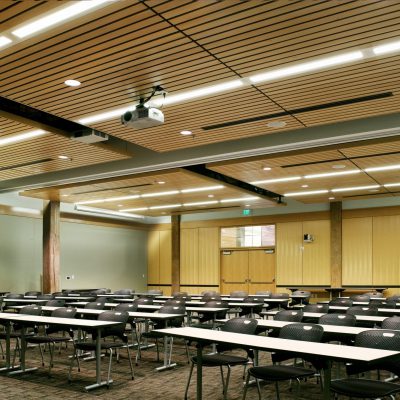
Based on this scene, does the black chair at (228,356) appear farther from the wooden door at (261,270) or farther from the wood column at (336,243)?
the wooden door at (261,270)

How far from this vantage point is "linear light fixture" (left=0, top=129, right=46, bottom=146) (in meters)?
8.95

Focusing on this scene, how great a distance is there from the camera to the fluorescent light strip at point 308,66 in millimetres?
5848

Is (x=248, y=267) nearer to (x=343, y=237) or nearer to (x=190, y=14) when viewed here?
(x=343, y=237)

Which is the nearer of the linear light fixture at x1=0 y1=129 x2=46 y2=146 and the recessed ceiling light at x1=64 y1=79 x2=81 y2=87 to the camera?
the recessed ceiling light at x1=64 y1=79 x2=81 y2=87

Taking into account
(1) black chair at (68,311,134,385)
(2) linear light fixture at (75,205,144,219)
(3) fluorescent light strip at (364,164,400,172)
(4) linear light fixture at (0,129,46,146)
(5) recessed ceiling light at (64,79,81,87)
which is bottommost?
(1) black chair at (68,311,134,385)

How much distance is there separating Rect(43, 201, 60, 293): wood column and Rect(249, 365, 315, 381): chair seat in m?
11.7

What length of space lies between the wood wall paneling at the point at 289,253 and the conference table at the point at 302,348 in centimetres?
1266

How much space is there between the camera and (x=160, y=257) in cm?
2214

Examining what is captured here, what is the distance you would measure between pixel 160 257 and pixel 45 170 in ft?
33.7

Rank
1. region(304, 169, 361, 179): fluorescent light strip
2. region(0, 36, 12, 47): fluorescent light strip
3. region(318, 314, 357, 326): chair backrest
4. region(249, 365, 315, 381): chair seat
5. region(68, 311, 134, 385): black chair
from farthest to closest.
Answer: region(304, 169, 361, 179): fluorescent light strip, region(68, 311, 134, 385): black chair, region(318, 314, 357, 326): chair backrest, region(0, 36, 12, 47): fluorescent light strip, region(249, 365, 315, 381): chair seat

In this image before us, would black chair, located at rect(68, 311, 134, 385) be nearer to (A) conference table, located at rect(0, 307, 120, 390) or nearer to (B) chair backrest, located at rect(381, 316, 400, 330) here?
(A) conference table, located at rect(0, 307, 120, 390)

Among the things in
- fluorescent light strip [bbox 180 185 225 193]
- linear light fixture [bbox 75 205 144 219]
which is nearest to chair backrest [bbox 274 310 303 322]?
fluorescent light strip [bbox 180 185 225 193]

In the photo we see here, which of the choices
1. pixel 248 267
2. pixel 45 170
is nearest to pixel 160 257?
pixel 248 267

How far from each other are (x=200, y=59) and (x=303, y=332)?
10.5 ft
